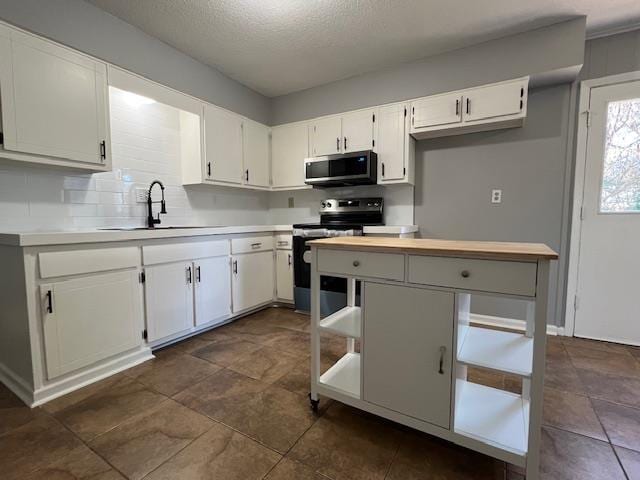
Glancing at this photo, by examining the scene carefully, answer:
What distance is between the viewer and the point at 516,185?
9.00 feet

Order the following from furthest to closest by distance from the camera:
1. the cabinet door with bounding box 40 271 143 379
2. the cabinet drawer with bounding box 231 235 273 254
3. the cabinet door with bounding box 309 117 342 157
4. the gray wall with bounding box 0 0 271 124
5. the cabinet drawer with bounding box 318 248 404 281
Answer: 1. the cabinet door with bounding box 309 117 342 157
2. the cabinet drawer with bounding box 231 235 273 254
3. the gray wall with bounding box 0 0 271 124
4. the cabinet door with bounding box 40 271 143 379
5. the cabinet drawer with bounding box 318 248 404 281

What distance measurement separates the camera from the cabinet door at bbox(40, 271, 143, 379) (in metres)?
1.71

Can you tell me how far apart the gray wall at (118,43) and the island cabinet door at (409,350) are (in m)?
2.52

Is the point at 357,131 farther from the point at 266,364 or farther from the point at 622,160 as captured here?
the point at 266,364

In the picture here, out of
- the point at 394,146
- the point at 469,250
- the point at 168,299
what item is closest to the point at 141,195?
the point at 168,299

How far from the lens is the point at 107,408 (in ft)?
5.40

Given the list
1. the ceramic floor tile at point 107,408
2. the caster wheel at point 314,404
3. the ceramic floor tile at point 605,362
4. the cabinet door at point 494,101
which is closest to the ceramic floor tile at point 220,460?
the caster wheel at point 314,404

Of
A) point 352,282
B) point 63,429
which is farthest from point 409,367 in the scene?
point 63,429

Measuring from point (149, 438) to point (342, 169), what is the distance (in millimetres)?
2592

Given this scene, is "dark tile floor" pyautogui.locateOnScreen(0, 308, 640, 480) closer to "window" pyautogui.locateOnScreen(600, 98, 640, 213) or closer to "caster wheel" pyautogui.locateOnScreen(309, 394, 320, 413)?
"caster wheel" pyautogui.locateOnScreen(309, 394, 320, 413)

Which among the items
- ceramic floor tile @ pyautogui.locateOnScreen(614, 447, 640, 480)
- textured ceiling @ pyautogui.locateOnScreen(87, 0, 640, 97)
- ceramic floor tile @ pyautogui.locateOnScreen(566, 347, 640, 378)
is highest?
textured ceiling @ pyautogui.locateOnScreen(87, 0, 640, 97)

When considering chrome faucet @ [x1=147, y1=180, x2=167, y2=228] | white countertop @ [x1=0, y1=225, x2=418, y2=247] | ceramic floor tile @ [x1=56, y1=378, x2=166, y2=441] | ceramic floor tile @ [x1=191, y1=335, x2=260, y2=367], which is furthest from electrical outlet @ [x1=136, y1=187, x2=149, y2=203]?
ceramic floor tile @ [x1=56, y1=378, x2=166, y2=441]

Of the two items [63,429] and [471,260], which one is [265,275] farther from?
[471,260]

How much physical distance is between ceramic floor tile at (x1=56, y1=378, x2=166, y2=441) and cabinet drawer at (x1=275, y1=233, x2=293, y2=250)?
6.13 feet
